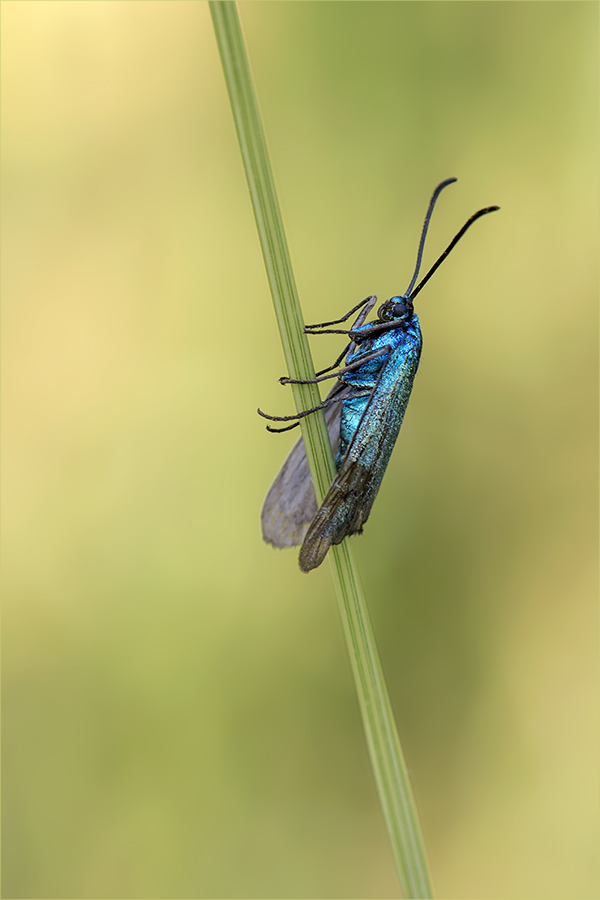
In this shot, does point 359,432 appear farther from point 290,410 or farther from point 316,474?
point 290,410

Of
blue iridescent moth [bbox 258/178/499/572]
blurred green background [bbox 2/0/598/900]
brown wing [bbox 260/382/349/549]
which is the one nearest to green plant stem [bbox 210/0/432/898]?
blue iridescent moth [bbox 258/178/499/572]

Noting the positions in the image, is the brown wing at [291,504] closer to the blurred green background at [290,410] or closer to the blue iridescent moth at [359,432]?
the blue iridescent moth at [359,432]

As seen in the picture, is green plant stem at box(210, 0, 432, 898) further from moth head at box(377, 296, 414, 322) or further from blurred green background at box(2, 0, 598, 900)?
blurred green background at box(2, 0, 598, 900)

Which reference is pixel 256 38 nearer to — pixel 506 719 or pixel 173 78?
pixel 173 78

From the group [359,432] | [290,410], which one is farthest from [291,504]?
[290,410]

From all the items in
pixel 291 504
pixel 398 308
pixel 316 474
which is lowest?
pixel 291 504
